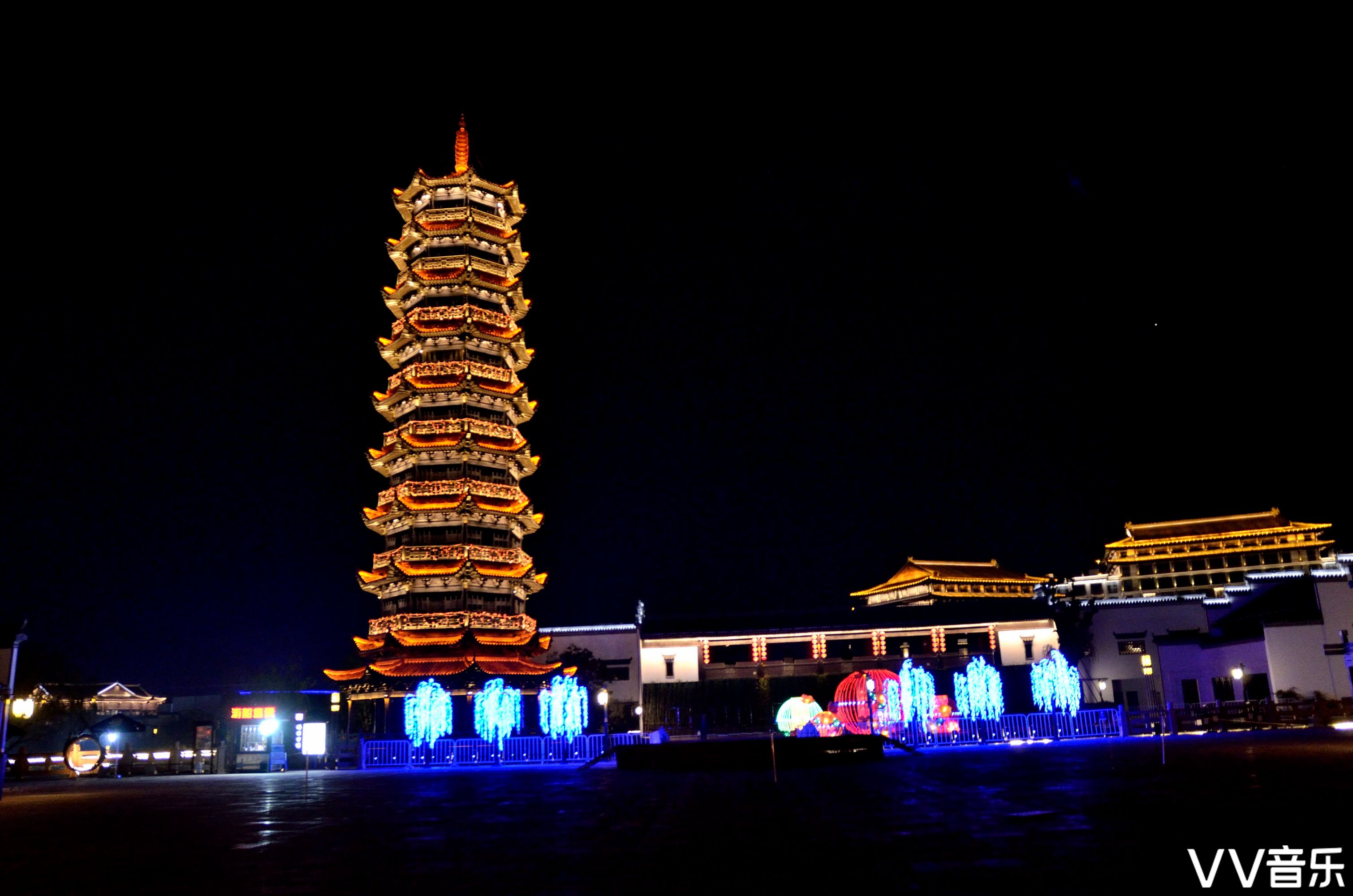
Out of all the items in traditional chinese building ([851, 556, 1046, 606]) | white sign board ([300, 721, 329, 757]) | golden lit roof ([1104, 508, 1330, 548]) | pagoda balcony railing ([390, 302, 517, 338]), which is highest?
pagoda balcony railing ([390, 302, 517, 338])

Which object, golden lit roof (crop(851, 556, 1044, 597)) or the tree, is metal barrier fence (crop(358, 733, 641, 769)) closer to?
the tree

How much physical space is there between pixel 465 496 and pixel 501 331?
32.5 ft

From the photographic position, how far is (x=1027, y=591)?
6544 centimetres

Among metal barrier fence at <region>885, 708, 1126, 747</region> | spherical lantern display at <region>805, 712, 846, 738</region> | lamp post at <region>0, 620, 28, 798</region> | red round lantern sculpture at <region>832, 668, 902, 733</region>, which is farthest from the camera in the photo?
spherical lantern display at <region>805, 712, 846, 738</region>

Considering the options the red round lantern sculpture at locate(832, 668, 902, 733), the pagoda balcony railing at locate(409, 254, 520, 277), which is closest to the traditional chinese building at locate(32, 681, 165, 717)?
the pagoda balcony railing at locate(409, 254, 520, 277)

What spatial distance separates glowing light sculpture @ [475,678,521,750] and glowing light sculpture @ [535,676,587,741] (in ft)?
5.71

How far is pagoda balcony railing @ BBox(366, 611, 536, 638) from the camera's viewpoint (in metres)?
44.6

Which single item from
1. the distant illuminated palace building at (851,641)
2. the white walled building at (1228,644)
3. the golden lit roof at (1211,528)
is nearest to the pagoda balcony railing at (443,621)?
the distant illuminated palace building at (851,641)

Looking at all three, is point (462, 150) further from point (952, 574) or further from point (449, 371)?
point (952, 574)

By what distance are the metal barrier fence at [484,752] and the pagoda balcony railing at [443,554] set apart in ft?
45.6

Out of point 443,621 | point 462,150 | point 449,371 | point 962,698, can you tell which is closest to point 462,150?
point 462,150

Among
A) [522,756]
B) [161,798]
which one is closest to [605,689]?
[522,756]

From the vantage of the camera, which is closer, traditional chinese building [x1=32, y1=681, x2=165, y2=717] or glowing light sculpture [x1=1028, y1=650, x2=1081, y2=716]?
glowing light sculpture [x1=1028, y1=650, x2=1081, y2=716]

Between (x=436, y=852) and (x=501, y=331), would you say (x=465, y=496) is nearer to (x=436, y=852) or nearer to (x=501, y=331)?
(x=501, y=331)
